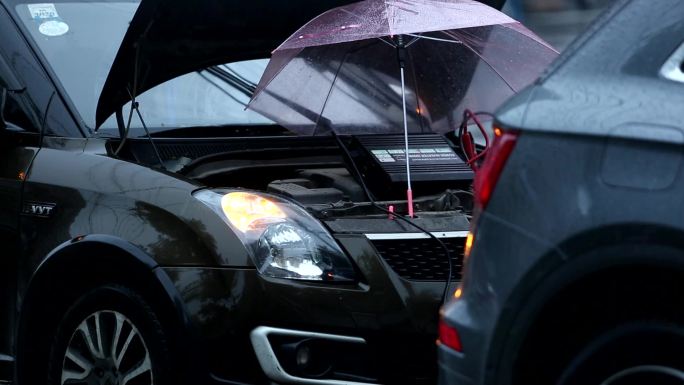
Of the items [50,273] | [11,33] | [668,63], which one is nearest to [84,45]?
[11,33]

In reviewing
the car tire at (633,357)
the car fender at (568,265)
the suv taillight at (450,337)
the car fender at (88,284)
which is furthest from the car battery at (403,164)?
the car tire at (633,357)

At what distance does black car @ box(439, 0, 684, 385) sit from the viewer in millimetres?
3102

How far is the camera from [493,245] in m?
3.32

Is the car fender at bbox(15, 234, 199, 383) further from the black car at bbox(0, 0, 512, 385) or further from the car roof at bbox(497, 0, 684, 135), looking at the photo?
the car roof at bbox(497, 0, 684, 135)

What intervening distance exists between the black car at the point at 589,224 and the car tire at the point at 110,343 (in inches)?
53.6

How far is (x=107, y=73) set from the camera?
5.64 m

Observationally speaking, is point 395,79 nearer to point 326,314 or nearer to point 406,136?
point 406,136

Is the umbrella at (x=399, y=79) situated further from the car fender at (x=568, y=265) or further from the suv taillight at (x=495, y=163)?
the car fender at (x=568, y=265)

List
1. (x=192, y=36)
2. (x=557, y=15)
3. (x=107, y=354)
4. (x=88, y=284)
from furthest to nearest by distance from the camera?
(x=557, y=15)
(x=192, y=36)
(x=88, y=284)
(x=107, y=354)

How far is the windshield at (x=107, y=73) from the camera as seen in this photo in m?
5.55

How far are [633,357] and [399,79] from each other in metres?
3.03

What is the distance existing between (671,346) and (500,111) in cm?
77

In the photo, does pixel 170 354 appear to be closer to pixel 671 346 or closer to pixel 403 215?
pixel 403 215

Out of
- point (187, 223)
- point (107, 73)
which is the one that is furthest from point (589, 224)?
point (107, 73)
